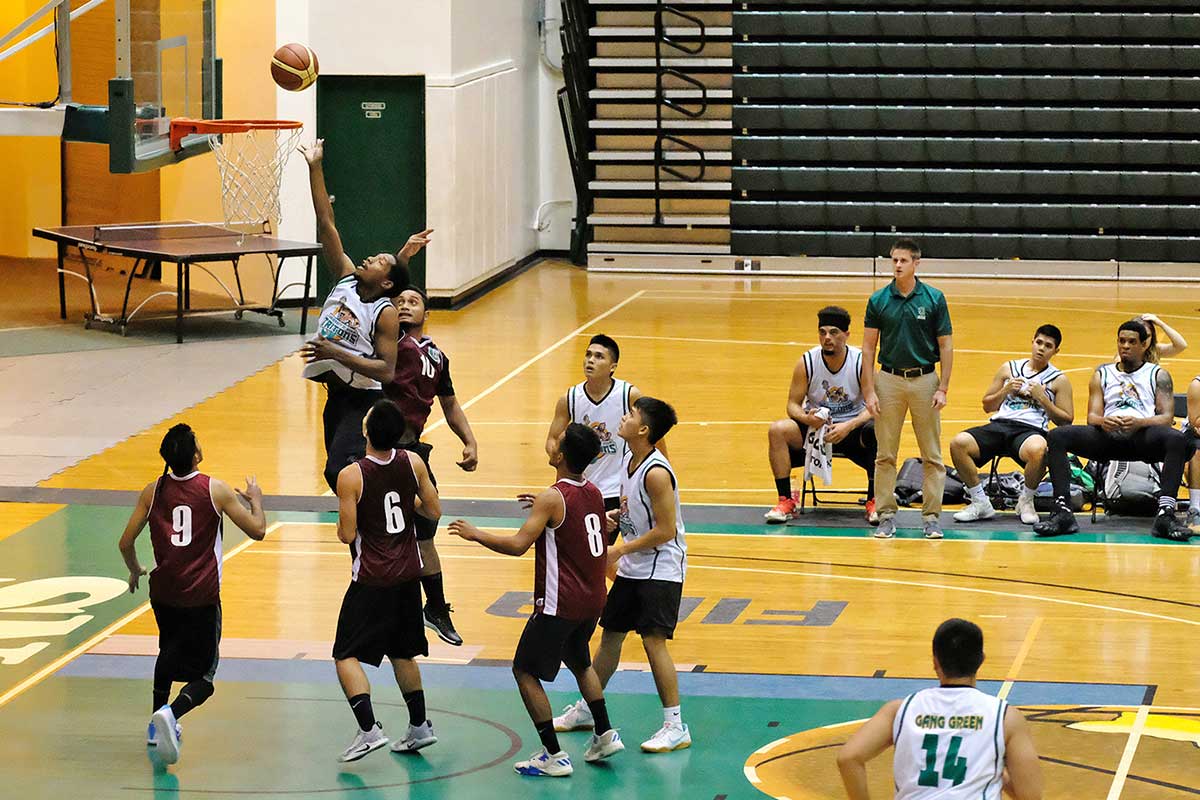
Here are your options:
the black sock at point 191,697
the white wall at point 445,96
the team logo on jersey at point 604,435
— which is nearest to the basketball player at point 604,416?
the team logo on jersey at point 604,435

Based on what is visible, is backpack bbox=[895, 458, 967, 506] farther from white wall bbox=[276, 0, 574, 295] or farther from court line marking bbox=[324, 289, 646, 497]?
white wall bbox=[276, 0, 574, 295]

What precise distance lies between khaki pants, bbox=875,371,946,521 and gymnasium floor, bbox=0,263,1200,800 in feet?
0.99

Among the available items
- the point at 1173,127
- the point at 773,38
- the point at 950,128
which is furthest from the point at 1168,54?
the point at 773,38

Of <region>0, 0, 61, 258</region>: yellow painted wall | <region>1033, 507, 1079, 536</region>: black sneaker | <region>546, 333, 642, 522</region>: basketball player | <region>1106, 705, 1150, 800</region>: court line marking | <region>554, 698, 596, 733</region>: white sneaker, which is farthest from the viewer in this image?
<region>0, 0, 61, 258</region>: yellow painted wall

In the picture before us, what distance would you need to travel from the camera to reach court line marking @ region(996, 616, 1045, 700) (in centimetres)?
840

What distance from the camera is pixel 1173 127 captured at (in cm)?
2456

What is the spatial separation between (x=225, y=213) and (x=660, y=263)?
7.63m

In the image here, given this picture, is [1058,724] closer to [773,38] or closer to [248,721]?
[248,721]

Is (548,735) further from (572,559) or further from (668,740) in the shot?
(572,559)

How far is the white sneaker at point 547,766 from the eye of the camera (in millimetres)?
7246

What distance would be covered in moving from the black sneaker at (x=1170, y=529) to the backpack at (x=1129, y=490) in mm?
564

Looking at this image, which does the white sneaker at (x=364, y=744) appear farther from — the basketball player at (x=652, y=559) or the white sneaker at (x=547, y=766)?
the basketball player at (x=652, y=559)

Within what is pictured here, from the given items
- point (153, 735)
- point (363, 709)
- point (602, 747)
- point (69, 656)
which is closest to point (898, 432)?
point (602, 747)

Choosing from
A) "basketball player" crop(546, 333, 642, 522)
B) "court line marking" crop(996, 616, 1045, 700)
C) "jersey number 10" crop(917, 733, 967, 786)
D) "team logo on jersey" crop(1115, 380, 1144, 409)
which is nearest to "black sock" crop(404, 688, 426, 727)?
"basketball player" crop(546, 333, 642, 522)
